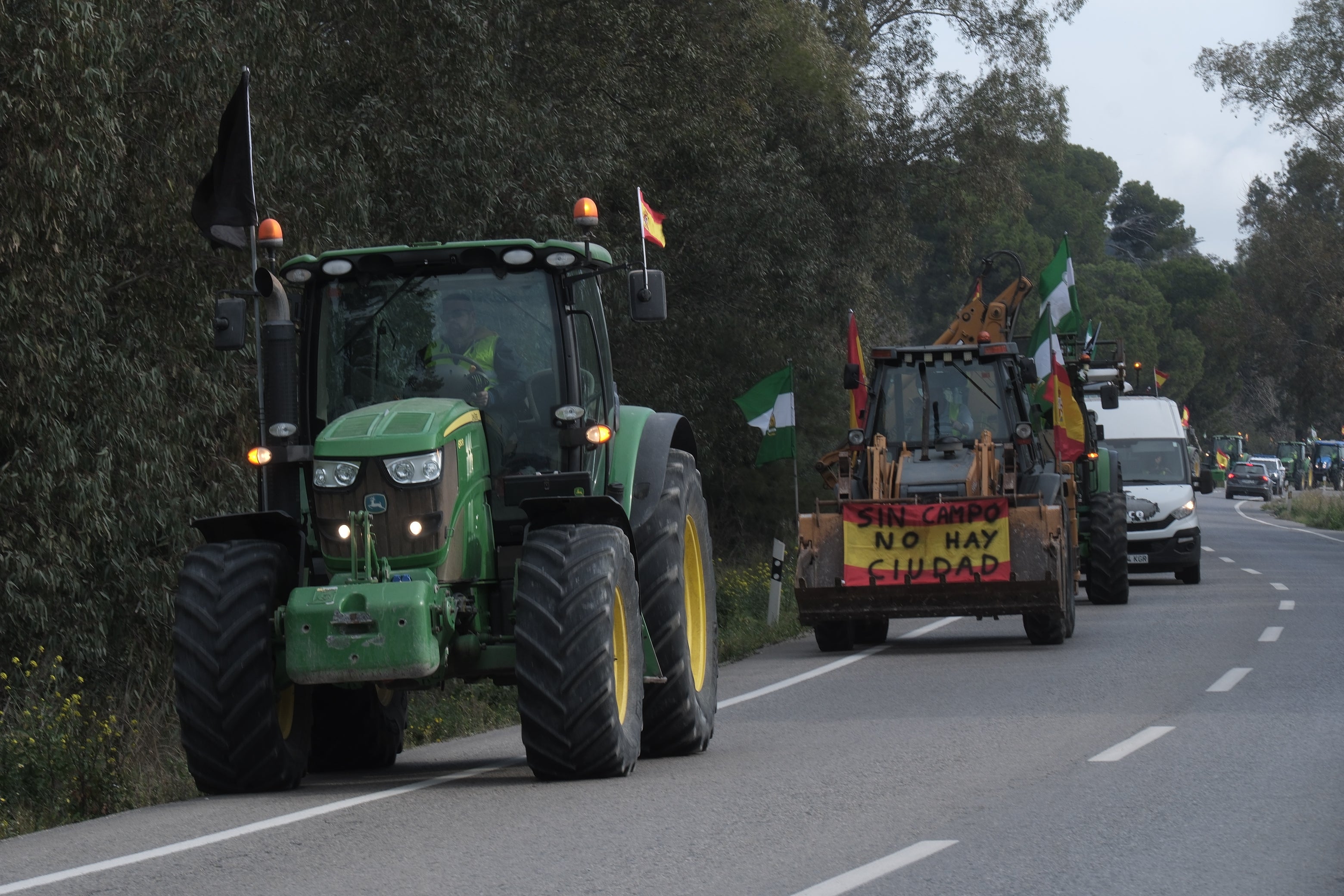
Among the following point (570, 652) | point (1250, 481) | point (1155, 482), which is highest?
point (1155, 482)

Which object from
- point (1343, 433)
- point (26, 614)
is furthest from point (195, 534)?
point (1343, 433)

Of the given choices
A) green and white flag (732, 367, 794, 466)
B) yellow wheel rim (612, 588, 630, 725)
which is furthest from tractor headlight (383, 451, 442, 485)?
green and white flag (732, 367, 794, 466)

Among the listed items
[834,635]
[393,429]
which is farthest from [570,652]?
[834,635]

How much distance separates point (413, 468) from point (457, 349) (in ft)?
3.75

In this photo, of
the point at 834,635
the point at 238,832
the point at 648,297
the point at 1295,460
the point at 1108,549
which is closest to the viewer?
the point at 238,832

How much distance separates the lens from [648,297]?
10203mm

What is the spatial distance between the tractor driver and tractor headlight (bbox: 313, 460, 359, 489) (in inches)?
39.6

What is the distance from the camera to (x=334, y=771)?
10.8 m

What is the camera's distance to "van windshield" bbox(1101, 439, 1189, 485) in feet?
91.0

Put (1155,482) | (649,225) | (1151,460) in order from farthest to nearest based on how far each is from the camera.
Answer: (1151,460) < (1155,482) < (649,225)

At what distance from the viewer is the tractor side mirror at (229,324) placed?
390 inches

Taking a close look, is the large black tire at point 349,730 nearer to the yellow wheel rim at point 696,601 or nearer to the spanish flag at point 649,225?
the yellow wheel rim at point 696,601

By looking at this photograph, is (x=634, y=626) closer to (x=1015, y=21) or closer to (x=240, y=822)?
(x=240, y=822)

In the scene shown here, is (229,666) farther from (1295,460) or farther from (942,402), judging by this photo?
(1295,460)
